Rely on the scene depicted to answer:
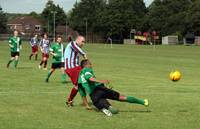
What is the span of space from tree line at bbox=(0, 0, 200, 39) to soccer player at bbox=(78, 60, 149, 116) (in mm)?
117553

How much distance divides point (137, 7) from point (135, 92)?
145 metres

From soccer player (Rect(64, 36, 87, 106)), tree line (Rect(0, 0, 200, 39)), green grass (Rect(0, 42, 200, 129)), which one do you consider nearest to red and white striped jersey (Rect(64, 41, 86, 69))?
soccer player (Rect(64, 36, 87, 106))

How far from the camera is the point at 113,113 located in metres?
13.7

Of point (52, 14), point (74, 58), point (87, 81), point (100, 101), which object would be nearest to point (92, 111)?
point (100, 101)

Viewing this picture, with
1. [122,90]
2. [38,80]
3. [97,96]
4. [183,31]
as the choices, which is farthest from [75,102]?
[183,31]

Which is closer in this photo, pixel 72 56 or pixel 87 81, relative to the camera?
pixel 87 81

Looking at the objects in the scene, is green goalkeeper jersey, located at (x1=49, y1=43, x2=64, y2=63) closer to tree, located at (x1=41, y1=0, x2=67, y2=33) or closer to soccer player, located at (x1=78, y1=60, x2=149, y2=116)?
soccer player, located at (x1=78, y1=60, x2=149, y2=116)

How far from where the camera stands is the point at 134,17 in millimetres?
149500

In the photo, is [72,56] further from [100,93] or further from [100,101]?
[100,101]

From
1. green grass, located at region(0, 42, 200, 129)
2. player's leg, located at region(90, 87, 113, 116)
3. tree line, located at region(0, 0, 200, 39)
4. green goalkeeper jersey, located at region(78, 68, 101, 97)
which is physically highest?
tree line, located at region(0, 0, 200, 39)

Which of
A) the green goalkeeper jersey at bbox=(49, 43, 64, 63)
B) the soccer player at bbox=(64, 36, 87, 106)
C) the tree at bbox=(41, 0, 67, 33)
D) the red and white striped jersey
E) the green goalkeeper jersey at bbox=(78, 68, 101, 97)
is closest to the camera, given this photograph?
the green goalkeeper jersey at bbox=(78, 68, 101, 97)

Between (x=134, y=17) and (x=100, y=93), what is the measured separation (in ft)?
447

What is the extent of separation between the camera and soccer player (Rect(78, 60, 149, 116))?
45.5 feet

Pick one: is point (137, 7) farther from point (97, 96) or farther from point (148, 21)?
point (97, 96)
